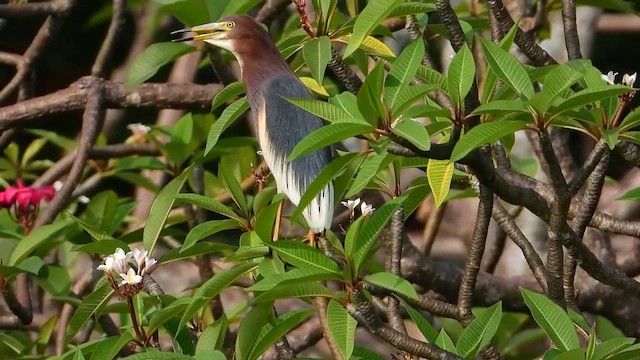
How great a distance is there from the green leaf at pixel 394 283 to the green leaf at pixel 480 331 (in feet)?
0.43

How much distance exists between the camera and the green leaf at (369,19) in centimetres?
137

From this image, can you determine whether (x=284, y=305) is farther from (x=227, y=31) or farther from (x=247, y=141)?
(x=227, y=31)

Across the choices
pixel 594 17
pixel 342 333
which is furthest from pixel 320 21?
pixel 594 17

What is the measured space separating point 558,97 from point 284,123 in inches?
34.0

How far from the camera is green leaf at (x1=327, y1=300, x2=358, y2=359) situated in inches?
52.7

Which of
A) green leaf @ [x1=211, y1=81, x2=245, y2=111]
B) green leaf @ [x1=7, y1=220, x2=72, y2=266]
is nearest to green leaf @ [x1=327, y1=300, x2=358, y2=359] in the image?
green leaf @ [x1=211, y1=81, x2=245, y2=111]

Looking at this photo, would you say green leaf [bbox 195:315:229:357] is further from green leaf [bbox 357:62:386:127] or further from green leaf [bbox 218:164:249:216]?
green leaf [bbox 357:62:386:127]

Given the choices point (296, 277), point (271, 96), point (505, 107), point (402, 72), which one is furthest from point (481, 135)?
point (271, 96)

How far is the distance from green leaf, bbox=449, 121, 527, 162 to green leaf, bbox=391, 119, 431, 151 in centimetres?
4

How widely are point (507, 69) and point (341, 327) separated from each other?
1.20ft

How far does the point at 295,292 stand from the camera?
53.7 inches

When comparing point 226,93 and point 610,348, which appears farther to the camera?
point 226,93

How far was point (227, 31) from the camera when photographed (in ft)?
7.10

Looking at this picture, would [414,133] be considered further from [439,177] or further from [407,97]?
[439,177]
